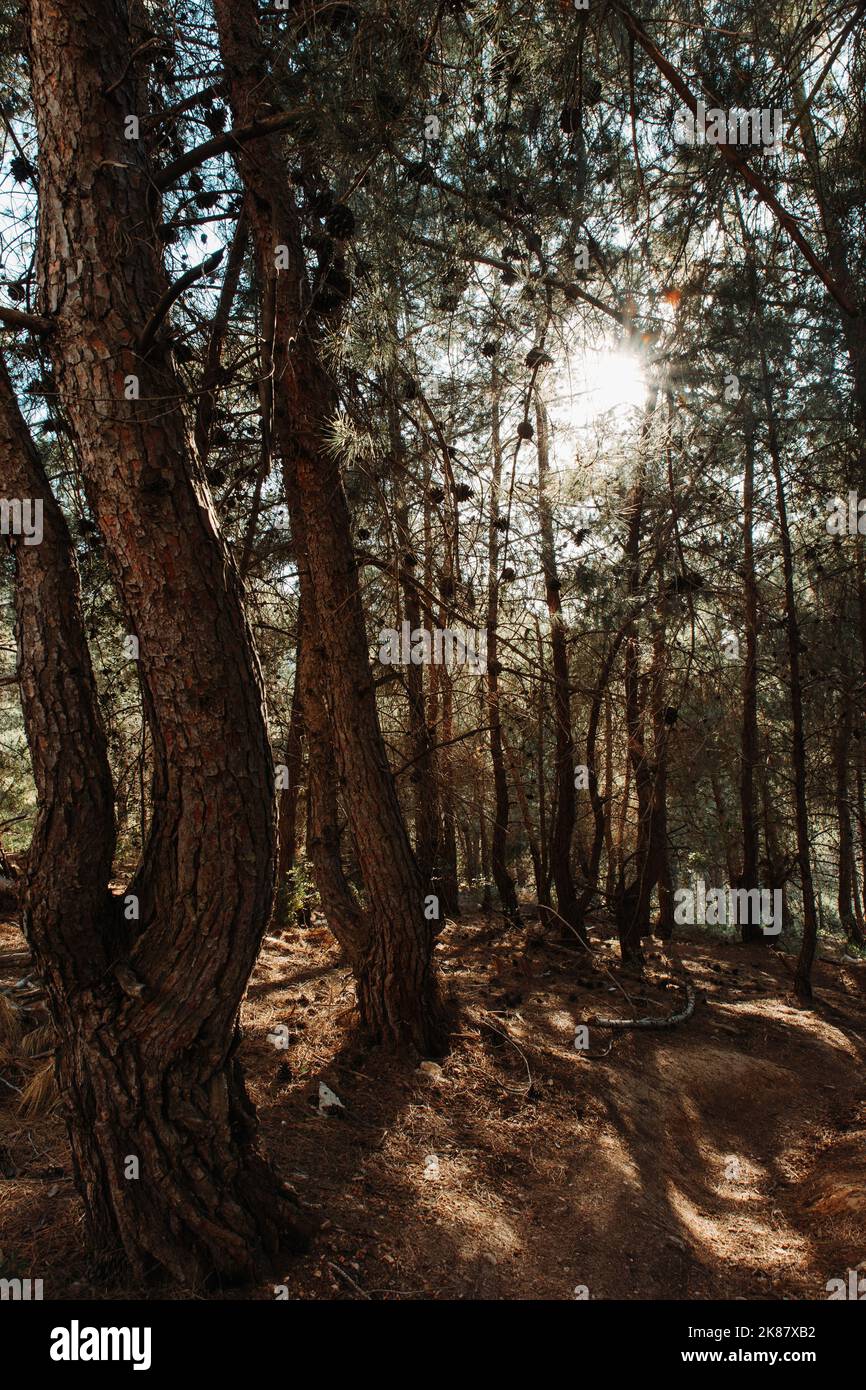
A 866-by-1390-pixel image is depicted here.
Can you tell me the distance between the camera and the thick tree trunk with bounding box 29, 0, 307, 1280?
2312 millimetres

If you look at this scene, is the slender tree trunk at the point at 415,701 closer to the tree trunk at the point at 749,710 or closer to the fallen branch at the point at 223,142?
the fallen branch at the point at 223,142

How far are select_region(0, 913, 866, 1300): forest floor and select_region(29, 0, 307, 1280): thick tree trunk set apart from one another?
33 cm

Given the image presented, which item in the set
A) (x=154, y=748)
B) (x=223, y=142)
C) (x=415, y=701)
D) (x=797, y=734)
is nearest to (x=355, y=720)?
(x=415, y=701)

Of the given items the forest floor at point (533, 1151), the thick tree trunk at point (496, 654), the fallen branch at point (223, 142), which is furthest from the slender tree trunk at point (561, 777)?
the fallen branch at point (223, 142)

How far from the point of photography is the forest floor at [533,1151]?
8.93 ft

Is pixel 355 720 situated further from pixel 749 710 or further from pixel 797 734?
pixel 749 710

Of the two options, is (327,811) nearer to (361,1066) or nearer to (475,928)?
(361,1066)

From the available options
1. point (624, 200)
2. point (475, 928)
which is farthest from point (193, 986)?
point (475, 928)

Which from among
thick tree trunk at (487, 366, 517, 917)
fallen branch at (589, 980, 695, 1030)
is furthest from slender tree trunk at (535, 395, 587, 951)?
fallen branch at (589, 980, 695, 1030)

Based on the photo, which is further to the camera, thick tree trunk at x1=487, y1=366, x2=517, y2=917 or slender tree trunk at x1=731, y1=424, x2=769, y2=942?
slender tree trunk at x1=731, y1=424, x2=769, y2=942

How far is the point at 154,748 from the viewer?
7.88 feet

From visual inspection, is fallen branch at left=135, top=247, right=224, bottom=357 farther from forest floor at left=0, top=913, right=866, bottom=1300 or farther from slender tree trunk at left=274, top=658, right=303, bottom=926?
slender tree trunk at left=274, top=658, right=303, bottom=926

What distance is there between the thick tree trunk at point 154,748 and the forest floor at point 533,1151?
0.33 m

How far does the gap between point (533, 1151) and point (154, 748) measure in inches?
102
